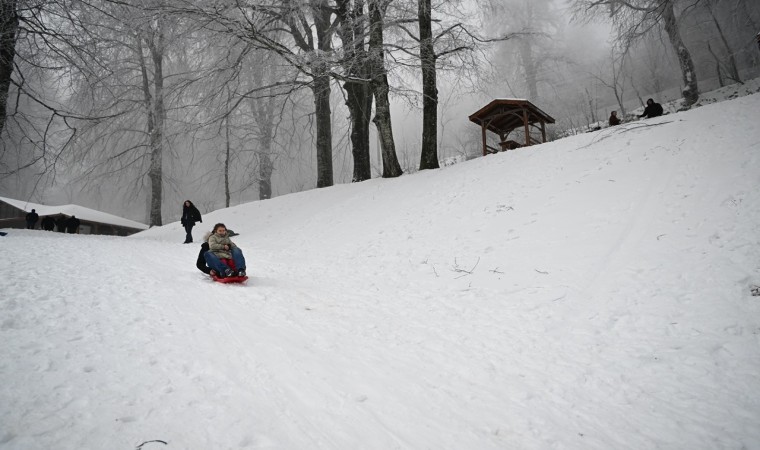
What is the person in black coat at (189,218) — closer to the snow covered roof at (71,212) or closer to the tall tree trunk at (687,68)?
the tall tree trunk at (687,68)

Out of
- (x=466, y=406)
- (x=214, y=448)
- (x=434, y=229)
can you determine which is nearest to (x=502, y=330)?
(x=466, y=406)

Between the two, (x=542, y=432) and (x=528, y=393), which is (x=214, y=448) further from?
(x=528, y=393)

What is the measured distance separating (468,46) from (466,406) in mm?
10422

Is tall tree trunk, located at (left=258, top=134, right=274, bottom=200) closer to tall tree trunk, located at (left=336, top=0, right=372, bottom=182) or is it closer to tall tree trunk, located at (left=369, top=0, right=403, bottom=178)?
tall tree trunk, located at (left=336, top=0, right=372, bottom=182)

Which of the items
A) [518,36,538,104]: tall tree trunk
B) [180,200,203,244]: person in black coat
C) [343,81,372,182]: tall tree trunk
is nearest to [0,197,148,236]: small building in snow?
[180,200,203,244]: person in black coat

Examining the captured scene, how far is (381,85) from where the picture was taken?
1055 cm

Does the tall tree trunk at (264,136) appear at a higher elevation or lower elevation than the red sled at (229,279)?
higher

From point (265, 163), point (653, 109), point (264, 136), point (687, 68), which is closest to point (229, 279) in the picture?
point (653, 109)

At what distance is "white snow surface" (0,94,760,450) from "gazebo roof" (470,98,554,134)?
5.28 m

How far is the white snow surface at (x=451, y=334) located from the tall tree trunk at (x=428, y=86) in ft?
16.4

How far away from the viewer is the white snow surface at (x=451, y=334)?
1.86m

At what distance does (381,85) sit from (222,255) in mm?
7723

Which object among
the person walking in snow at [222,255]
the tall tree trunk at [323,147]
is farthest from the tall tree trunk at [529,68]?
the person walking in snow at [222,255]

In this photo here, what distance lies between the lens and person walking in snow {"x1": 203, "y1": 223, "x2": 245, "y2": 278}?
496 cm
